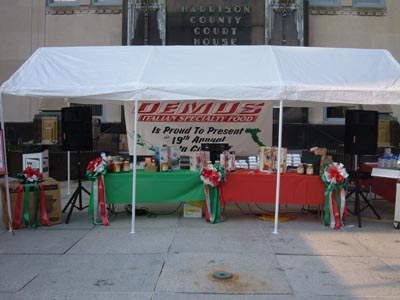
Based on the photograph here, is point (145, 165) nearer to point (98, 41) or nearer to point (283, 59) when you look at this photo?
point (283, 59)

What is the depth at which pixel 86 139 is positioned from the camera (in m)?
8.26

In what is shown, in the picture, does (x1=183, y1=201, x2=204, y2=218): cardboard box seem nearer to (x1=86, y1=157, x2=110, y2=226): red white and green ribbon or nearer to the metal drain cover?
(x1=86, y1=157, x2=110, y2=226): red white and green ribbon

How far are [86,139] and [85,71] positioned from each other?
136cm

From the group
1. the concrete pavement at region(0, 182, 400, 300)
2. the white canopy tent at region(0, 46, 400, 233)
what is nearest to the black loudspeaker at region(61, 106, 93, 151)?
the white canopy tent at region(0, 46, 400, 233)

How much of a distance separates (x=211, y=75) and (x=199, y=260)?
302 centimetres

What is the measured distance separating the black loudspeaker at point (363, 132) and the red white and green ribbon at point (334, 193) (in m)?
0.56

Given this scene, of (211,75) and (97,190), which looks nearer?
(211,75)

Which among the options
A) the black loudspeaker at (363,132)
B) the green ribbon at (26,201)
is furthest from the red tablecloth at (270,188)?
the green ribbon at (26,201)

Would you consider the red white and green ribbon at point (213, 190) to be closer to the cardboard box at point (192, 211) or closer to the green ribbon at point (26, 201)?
the cardboard box at point (192, 211)

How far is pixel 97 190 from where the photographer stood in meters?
7.51

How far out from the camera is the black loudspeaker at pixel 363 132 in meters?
7.66

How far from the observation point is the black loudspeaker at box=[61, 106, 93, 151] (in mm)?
8141

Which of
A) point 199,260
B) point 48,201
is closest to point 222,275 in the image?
point 199,260

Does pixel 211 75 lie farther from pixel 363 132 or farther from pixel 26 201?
pixel 26 201
